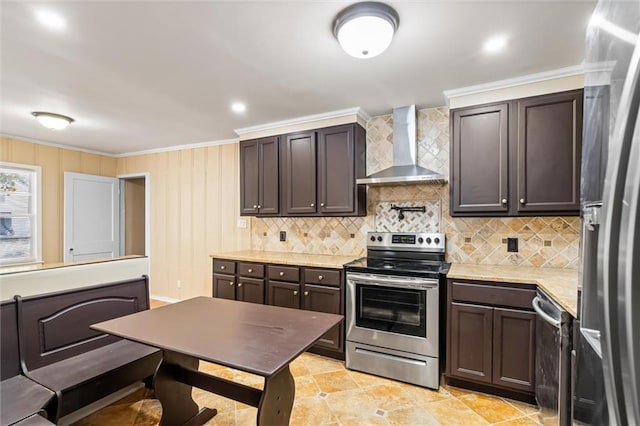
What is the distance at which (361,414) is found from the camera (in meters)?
2.15

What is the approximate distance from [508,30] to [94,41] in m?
2.60

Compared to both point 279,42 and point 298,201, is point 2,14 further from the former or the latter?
point 298,201

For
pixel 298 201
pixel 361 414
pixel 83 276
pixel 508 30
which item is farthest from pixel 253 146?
pixel 361 414

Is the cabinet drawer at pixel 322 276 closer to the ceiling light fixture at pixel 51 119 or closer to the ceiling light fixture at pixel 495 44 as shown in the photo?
the ceiling light fixture at pixel 495 44

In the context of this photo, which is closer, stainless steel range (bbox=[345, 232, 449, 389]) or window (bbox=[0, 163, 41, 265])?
stainless steel range (bbox=[345, 232, 449, 389])

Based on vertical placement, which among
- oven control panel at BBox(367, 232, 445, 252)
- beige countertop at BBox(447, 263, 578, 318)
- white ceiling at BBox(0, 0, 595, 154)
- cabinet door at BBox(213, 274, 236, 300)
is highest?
white ceiling at BBox(0, 0, 595, 154)

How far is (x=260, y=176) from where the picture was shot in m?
3.65

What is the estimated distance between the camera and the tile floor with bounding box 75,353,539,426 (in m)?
2.08

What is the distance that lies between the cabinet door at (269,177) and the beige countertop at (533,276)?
2045 mm

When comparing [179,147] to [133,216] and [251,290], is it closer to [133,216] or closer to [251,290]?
[133,216]

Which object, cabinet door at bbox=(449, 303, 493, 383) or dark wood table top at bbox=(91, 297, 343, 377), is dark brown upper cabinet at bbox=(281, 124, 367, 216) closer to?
cabinet door at bbox=(449, 303, 493, 383)

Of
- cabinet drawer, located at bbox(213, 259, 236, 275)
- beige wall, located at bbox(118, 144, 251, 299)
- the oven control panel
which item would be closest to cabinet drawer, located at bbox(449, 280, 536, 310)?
the oven control panel

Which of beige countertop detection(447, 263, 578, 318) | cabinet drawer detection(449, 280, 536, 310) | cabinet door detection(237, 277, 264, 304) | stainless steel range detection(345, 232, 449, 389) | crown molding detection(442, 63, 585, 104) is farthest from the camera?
cabinet door detection(237, 277, 264, 304)

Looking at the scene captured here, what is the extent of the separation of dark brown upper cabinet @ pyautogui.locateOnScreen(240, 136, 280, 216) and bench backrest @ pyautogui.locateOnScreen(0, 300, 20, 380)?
7.35ft
